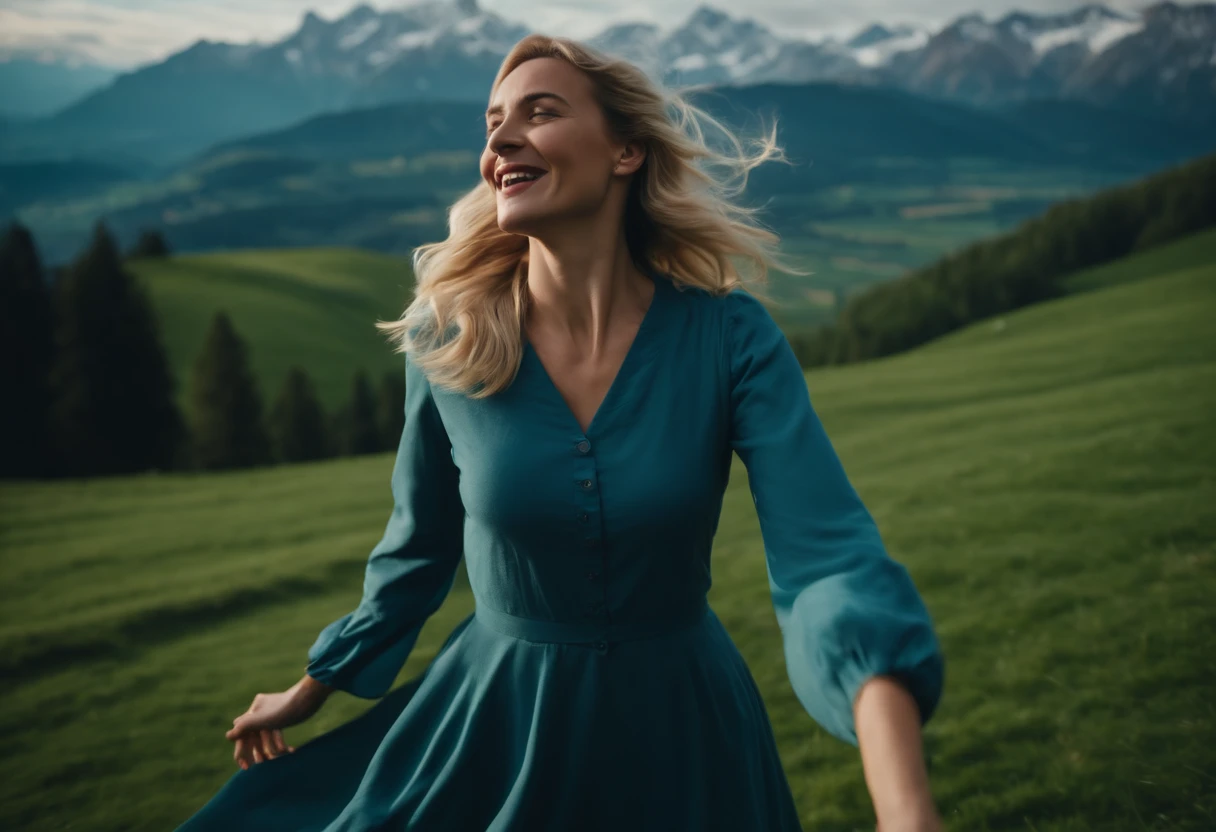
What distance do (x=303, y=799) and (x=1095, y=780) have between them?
4.75 metres

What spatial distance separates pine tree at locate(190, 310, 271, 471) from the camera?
4816 centimetres

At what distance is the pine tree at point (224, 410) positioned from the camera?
48156 mm

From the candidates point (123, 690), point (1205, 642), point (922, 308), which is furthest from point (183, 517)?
point (922, 308)

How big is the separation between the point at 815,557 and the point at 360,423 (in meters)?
59.0

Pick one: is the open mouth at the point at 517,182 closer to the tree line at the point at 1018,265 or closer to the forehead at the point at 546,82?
the forehead at the point at 546,82

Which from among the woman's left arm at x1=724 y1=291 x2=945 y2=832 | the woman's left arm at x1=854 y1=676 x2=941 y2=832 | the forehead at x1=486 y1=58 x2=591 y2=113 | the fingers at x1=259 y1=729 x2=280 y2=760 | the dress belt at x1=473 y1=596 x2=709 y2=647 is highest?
the forehead at x1=486 y1=58 x2=591 y2=113

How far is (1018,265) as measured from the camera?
238 ft

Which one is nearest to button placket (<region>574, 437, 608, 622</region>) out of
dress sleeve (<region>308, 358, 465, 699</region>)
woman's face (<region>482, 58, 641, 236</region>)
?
dress sleeve (<region>308, 358, 465, 699</region>)

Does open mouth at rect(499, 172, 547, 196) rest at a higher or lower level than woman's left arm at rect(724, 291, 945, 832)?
higher

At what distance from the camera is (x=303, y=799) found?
267cm

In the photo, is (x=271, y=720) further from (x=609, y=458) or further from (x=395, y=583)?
(x=609, y=458)

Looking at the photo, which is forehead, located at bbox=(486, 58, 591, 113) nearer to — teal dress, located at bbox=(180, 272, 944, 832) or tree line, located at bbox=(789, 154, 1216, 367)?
teal dress, located at bbox=(180, 272, 944, 832)

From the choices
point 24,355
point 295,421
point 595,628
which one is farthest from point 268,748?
point 295,421

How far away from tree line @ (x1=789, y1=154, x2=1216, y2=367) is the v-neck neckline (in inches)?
2664
